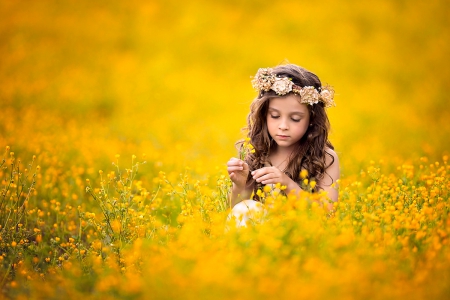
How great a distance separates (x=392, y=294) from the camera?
2.31m

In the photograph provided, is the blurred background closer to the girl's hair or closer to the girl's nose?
the girl's hair

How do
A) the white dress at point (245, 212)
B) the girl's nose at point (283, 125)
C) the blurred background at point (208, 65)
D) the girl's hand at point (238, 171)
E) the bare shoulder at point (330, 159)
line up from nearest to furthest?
the white dress at point (245, 212), the girl's hand at point (238, 171), the girl's nose at point (283, 125), the bare shoulder at point (330, 159), the blurred background at point (208, 65)

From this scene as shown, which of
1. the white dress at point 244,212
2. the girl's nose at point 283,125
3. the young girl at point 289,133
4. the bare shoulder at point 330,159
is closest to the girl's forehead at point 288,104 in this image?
the young girl at point 289,133

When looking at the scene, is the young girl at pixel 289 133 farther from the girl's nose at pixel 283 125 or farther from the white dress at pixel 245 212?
the white dress at pixel 245 212

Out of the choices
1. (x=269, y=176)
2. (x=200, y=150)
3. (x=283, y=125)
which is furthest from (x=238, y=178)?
(x=200, y=150)

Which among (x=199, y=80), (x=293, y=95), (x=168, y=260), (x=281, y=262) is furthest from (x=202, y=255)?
(x=199, y=80)

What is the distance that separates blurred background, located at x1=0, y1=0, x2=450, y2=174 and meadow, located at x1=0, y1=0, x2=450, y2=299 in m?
0.04

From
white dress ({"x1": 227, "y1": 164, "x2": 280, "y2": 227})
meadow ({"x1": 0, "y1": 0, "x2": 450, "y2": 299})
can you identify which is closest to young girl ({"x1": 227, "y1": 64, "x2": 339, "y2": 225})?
white dress ({"x1": 227, "y1": 164, "x2": 280, "y2": 227})

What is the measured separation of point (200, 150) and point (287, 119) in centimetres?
344

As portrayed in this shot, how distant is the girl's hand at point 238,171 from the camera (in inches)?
146

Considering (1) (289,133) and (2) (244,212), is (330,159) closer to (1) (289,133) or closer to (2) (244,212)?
(1) (289,133)

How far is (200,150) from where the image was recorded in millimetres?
7230

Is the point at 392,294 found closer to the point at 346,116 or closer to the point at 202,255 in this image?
the point at 202,255

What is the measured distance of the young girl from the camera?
12.7ft
